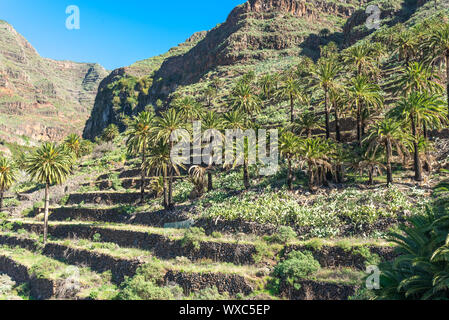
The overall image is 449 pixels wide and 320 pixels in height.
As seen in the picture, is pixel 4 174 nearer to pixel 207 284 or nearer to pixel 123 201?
pixel 123 201

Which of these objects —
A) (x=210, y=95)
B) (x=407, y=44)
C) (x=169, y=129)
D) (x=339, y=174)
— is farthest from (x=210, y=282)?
(x=210, y=95)

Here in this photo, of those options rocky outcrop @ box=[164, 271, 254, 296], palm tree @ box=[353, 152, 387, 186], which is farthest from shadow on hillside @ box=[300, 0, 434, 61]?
rocky outcrop @ box=[164, 271, 254, 296]

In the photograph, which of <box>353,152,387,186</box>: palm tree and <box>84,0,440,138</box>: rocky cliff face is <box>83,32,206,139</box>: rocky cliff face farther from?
<box>353,152,387,186</box>: palm tree

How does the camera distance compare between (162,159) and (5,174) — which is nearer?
(162,159)

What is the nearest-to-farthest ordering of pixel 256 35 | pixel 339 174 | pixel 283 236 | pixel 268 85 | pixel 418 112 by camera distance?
pixel 283 236, pixel 418 112, pixel 339 174, pixel 268 85, pixel 256 35

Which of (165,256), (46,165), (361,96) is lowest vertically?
(165,256)

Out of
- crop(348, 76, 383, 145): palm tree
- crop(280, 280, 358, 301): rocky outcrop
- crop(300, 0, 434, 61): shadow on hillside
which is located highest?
crop(300, 0, 434, 61): shadow on hillside

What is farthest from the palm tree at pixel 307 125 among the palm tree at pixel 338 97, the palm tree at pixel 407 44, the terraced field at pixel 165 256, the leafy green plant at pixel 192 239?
the palm tree at pixel 407 44

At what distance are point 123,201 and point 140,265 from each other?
2022cm

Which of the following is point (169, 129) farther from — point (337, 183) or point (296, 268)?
point (296, 268)

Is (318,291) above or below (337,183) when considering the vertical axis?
below

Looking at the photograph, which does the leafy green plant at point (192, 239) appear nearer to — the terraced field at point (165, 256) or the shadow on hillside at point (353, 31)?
the terraced field at point (165, 256)

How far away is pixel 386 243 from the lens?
23.1 meters
